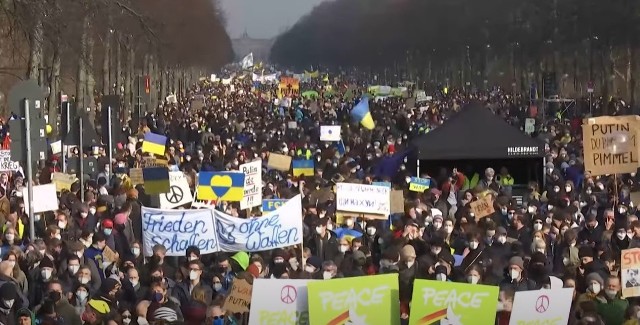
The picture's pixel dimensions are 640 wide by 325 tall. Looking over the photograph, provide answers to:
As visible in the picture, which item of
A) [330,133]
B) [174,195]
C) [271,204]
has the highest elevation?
[330,133]

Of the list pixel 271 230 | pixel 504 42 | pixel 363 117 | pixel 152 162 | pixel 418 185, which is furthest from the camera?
pixel 504 42

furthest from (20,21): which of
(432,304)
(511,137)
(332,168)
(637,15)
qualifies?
(637,15)

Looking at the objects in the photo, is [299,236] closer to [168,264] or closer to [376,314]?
[168,264]

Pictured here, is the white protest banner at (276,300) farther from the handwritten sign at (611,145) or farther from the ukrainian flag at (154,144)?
the ukrainian flag at (154,144)

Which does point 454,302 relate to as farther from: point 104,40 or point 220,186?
point 104,40

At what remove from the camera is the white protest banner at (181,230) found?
13.2 meters

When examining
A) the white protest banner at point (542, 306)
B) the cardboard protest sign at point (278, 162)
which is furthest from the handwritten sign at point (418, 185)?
the white protest banner at point (542, 306)

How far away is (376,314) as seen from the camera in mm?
9148

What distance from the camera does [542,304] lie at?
9148 mm

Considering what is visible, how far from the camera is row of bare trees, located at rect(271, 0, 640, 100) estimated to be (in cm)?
5203

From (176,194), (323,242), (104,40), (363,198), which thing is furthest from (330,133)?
(323,242)

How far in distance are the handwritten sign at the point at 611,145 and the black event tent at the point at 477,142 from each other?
6.72 m

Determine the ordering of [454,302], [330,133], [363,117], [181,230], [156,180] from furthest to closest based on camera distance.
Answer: [363,117]
[330,133]
[156,180]
[181,230]
[454,302]

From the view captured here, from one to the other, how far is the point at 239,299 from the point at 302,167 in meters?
11.8
